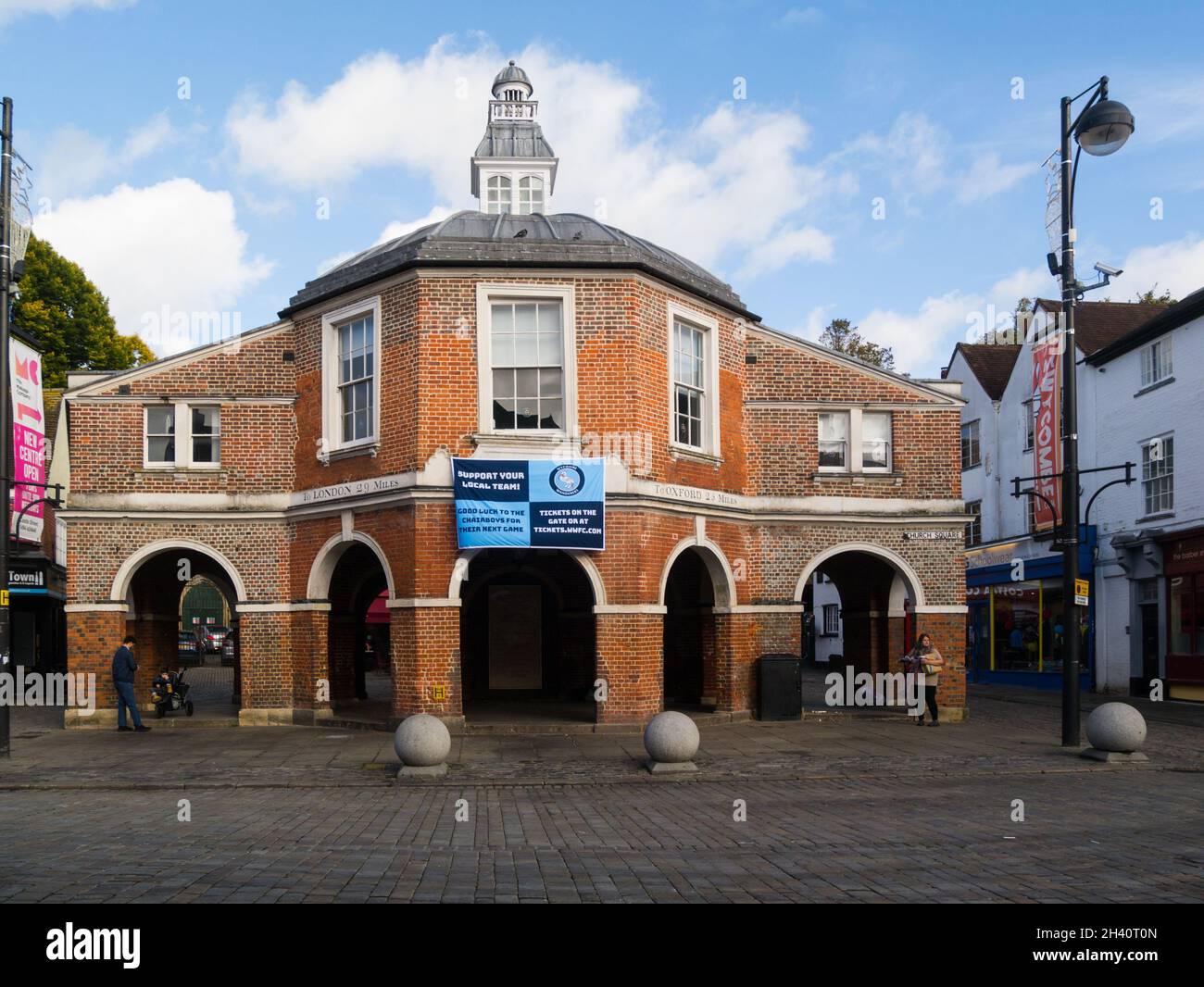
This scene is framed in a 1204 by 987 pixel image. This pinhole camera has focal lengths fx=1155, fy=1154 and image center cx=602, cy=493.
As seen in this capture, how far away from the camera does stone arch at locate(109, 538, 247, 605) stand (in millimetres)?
21297

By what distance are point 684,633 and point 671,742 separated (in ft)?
32.3

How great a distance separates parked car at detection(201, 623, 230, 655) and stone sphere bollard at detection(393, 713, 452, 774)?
37321 millimetres

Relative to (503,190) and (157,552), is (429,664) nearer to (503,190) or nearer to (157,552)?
(157,552)

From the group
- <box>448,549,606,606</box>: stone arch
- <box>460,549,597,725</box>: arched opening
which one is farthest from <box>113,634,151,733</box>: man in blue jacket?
<box>460,549,597,725</box>: arched opening

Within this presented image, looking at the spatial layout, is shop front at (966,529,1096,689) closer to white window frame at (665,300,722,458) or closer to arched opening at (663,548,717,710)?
arched opening at (663,548,717,710)

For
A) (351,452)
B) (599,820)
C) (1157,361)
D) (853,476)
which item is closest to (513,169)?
(351,452)

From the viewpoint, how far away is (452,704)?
1870 cm

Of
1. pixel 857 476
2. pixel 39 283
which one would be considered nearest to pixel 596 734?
pixel 857 476

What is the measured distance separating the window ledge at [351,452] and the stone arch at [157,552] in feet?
9.05

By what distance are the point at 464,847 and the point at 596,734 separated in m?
8.95

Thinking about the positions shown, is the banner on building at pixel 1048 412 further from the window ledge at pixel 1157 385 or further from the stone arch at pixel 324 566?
the stone arch at pixel 324 566

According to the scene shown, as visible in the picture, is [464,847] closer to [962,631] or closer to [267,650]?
[267,650]
